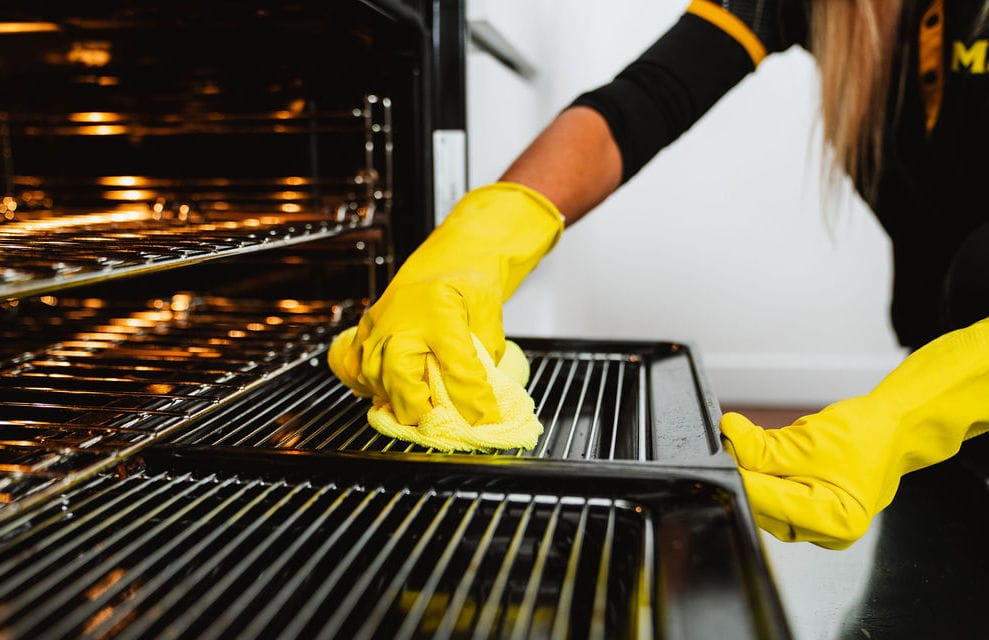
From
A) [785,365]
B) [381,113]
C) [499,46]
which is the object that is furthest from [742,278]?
[381,113]

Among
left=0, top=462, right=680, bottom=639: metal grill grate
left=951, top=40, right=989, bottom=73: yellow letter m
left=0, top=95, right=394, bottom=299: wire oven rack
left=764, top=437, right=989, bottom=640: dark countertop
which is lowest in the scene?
left=764, top=437, right=989, bottom=640: dark countertop

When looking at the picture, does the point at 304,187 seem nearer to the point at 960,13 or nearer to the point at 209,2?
the point at 209,2

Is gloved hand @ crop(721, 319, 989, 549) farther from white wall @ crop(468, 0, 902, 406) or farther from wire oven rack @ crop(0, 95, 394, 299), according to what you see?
white wall @ crop(468, 0, 902, 406)

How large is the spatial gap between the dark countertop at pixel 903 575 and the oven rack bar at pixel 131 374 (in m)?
0.49

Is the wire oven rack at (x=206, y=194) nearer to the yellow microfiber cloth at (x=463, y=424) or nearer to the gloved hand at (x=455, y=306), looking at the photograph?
the gloved hand at (x=455, y=306)

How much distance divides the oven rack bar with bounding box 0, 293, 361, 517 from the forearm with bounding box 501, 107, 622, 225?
1.01ft

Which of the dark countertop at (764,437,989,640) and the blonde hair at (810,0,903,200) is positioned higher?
the blonde hair at (810,0,903,200)

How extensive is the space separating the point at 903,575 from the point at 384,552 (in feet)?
1.47

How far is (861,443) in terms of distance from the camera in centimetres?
68

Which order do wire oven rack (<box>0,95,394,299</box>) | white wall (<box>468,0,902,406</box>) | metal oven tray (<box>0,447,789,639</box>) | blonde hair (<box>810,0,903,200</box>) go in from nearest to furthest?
1. metal oven tray (<box>0,447,789,639</box>)
2. wire oven rack (<box>0,95,394,299</box>)
3. blonde hair (<box>810,0,903,200</box>)
4. white wall (<box>468,0,902,406</box>)

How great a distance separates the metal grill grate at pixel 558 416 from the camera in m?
0.65

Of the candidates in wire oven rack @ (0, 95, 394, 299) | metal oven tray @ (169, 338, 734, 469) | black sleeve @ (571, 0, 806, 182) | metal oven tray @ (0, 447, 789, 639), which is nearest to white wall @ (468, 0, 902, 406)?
black sleeve @ (571, 0, 806, 182)

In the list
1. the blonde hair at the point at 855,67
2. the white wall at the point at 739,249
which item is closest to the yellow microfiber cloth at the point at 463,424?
the blonde hair at the point at 855,67

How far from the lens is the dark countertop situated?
59 centimetres
